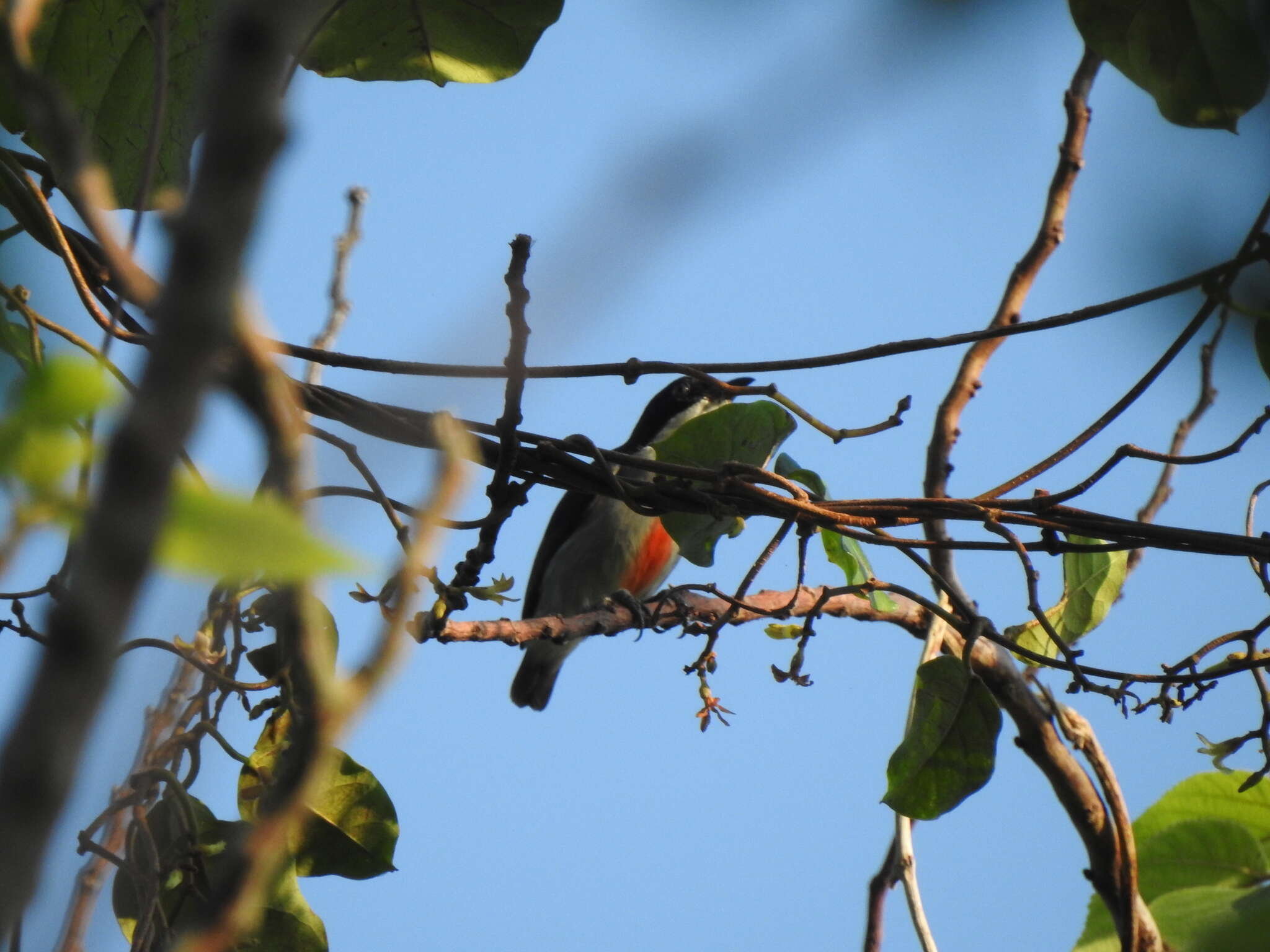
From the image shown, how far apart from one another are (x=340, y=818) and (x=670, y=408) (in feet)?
13.5

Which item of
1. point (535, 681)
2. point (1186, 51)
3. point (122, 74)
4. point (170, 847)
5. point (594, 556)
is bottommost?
point (170, 847)

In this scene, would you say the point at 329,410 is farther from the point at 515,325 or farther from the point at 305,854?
the point at 305,854

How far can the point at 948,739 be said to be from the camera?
1.95 meters

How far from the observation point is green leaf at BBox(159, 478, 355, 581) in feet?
1.10

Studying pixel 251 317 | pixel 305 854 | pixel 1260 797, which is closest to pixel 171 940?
pixel 305 854

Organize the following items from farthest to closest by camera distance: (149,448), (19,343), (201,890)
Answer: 1. (201,890)
2. (19,343)
3. (149,448)

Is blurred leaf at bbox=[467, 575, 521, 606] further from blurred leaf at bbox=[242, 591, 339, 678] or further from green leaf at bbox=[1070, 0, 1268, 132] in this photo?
green leaf at bbox=[1070, 0, 1268, 132]

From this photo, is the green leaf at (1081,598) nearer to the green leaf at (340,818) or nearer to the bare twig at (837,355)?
the bare twig at (837,355)

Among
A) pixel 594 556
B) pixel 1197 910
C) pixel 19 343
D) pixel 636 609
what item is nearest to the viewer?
pixel 1197 910

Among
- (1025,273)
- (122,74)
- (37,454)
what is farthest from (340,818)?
(1025,273)

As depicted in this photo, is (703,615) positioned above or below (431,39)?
below

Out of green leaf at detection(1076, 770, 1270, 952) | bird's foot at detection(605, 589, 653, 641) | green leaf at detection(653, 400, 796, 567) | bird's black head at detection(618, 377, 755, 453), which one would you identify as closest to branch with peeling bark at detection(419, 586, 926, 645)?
bird's foot at detection(605, 589, 653, 641)

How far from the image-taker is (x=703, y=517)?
1.82m

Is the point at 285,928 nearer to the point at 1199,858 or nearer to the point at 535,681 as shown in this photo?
the point at 1199,858
